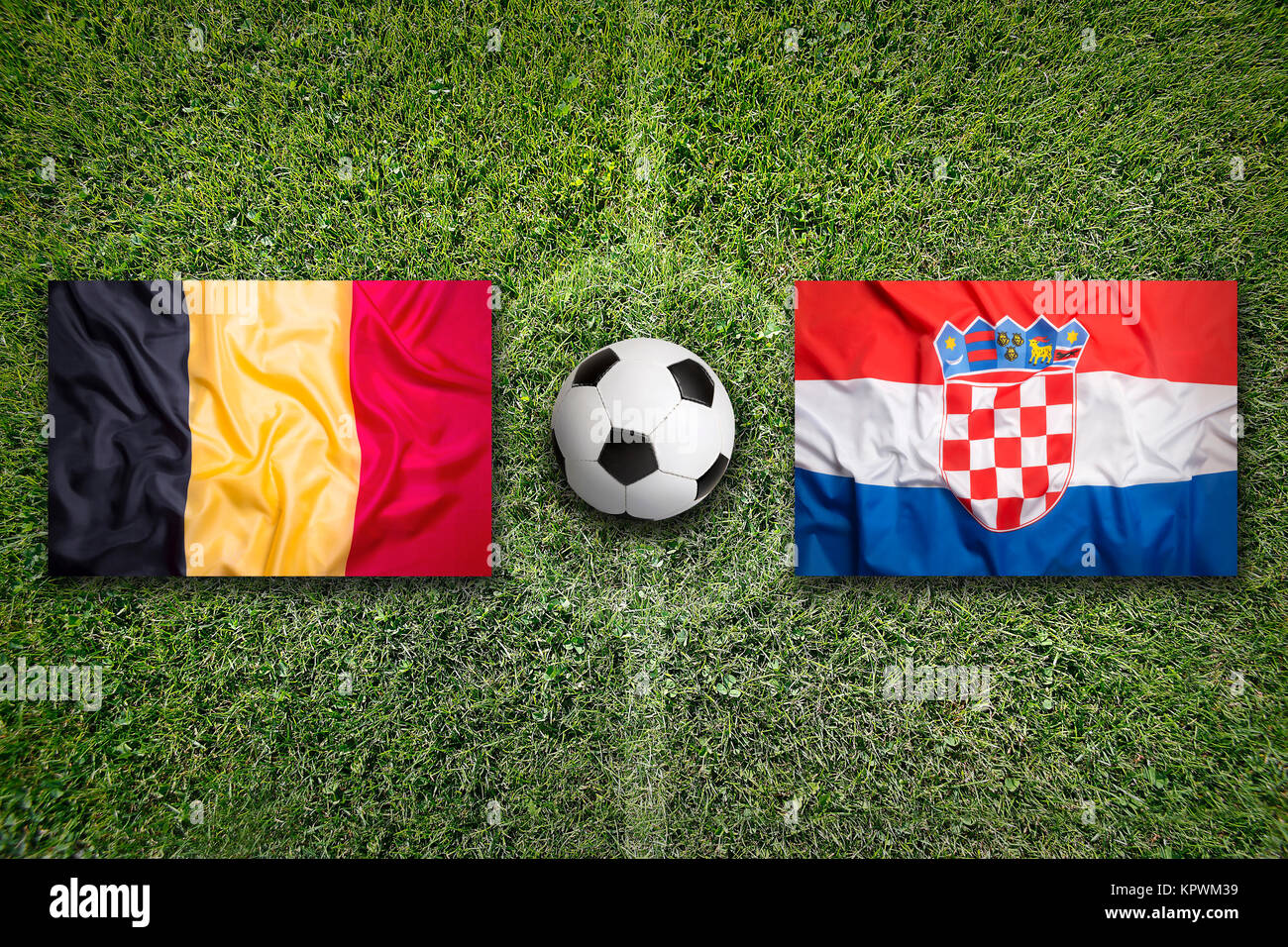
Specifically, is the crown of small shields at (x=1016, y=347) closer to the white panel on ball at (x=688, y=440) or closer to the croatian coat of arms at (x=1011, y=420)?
the croatian coat of arms at (x=1011, y=420)

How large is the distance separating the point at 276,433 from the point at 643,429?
1.26 meters

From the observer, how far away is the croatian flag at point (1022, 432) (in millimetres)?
1584

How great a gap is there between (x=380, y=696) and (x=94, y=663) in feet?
3.27

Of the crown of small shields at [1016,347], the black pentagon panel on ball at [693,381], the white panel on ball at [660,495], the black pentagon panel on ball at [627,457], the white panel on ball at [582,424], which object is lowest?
the white panel on ball at [660,495]

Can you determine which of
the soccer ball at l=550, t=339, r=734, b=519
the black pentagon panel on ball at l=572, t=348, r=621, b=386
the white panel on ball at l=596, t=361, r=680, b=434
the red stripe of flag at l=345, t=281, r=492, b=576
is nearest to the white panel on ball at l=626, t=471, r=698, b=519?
the soccer ball at l=550, t=339, r=734, b=519

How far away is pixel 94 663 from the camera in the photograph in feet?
5.38

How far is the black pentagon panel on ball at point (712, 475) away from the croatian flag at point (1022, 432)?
0.30 m

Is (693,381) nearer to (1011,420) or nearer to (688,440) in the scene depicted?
(688,440)

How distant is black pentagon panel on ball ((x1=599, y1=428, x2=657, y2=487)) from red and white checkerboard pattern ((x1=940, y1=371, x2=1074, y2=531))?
1.03 meters

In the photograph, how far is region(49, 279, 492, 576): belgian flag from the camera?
160 cm

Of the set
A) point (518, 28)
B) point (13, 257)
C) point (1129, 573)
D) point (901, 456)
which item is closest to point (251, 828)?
point (13, 257)

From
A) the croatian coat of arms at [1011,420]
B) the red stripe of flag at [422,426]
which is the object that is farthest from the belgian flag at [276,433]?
the croatian coat of arms at [1011,420]

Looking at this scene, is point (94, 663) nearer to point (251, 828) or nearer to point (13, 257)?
point (251, 828)

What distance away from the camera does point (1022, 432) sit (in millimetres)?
1583
